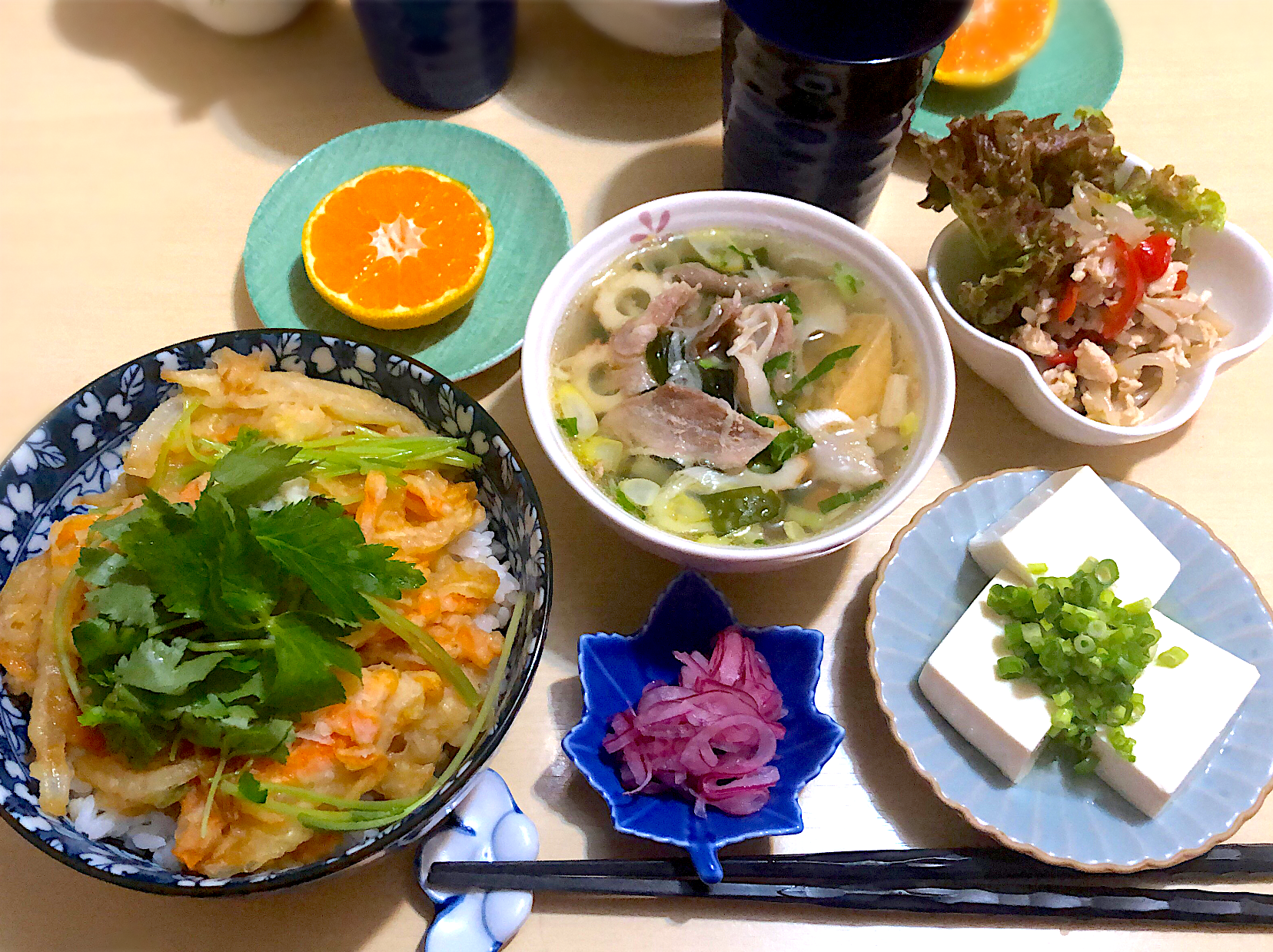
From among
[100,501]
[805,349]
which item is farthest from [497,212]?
[100,501]

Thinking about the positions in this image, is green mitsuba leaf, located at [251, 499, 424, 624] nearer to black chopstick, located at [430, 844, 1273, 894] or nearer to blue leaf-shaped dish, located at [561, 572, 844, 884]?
blue leaf-shaped dish, located at [561, 572, 844, 884]

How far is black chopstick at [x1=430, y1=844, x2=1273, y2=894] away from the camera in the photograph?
1.32 m

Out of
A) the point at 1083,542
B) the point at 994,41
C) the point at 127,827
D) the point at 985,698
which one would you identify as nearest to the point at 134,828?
the point at 127,827

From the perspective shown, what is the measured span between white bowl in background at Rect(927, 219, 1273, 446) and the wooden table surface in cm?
11

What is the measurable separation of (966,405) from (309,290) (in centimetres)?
139

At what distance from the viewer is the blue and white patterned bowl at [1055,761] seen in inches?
52.4

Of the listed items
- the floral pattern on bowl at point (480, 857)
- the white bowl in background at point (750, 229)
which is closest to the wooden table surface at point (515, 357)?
the floral pattern on bowl at point (480, 857)

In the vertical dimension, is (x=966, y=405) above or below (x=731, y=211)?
below

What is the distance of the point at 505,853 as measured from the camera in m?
1.36

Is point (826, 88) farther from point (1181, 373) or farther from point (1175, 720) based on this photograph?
point (1175, 720)

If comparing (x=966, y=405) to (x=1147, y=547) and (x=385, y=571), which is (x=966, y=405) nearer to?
(x=1147, y=547)

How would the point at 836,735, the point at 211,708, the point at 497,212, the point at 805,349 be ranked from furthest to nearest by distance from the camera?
the point at 497,212, the point at 805,349, the point at 836,735, the point at 211,708

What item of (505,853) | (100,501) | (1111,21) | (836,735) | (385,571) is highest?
(1111,21)

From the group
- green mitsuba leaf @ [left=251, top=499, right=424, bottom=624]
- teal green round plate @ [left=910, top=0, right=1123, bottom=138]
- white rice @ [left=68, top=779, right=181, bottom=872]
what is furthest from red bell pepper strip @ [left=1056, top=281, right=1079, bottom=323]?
white rice @ [left=68, top=779, right=181, bottom=872]
